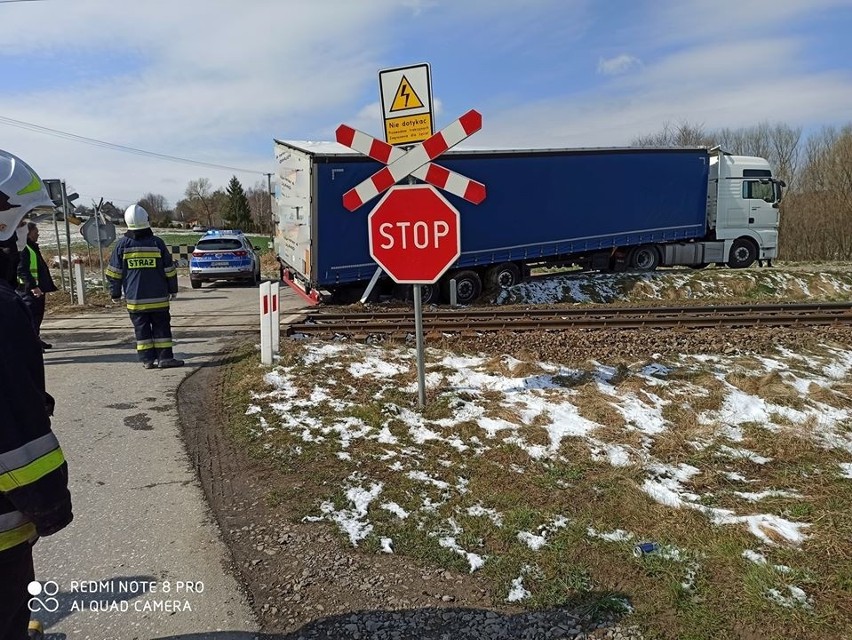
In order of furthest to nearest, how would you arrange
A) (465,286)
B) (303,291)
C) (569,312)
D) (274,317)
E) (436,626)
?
(465,286) → (303,291) → (569,312) → (274,317) → (436,626)

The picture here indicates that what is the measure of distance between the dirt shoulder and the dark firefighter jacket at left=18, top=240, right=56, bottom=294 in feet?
13.9

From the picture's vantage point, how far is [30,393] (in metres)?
1.65

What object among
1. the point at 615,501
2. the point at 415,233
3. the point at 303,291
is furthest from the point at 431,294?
the point at 615,501

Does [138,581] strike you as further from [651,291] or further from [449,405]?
[651,291]

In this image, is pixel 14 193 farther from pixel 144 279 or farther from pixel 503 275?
pixel 503 275

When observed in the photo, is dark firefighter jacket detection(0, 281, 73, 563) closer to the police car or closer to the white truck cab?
the police car

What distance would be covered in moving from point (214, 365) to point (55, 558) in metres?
4.34

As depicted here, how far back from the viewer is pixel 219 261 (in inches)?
680

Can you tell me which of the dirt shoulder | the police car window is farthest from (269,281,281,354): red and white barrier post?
the police car window

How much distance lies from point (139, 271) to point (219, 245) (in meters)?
11.1

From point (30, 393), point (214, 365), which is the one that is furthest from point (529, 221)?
point (30, 393)

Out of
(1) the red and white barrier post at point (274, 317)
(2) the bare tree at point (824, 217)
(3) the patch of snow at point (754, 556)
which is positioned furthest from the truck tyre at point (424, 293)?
(2) the bare tree at point (824, 217)

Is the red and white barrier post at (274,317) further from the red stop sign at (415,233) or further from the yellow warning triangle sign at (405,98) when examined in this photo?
the yellow warning triangle sign at (405,98)

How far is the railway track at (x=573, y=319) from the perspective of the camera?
9078 mm
